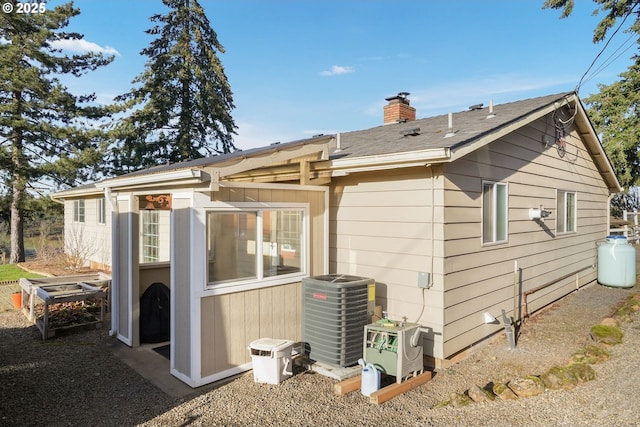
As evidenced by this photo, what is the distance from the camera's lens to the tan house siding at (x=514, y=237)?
5074 millimetres

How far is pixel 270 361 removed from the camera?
445cm

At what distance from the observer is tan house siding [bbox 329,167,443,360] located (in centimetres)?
489

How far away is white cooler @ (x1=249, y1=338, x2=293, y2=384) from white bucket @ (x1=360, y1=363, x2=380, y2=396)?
0.90 metres

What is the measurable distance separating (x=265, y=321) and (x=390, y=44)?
43.1 feet

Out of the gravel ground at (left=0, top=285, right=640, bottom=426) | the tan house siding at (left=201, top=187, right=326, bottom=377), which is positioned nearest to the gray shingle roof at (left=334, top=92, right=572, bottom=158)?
Answer: the tan house siding at (left=201, top=187, right=326, bottom=377)

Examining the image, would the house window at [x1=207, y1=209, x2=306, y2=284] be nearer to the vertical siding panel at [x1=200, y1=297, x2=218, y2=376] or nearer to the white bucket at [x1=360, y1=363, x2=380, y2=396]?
the vertical siding panel at [x1=200, y1=297, x2=218, y2=376]

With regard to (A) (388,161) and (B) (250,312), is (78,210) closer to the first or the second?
(B) (250,312)

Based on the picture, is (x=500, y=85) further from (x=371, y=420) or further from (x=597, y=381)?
(x=371, y=420)

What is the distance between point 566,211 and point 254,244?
7184 millimetres

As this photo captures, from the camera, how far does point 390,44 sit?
1506cm

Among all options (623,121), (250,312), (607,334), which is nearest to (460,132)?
(607,334)

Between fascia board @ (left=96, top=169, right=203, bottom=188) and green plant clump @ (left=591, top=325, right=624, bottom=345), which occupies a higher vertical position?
fascia board @ (left=96, top=169, right=203, bottom=188)

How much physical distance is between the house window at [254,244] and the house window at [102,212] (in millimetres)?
10608

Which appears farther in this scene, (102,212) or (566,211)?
(102,212)
